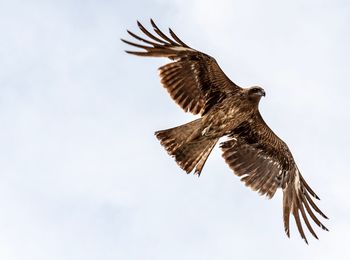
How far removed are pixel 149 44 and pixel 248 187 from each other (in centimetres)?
456

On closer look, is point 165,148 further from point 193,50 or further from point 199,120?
point 193,50

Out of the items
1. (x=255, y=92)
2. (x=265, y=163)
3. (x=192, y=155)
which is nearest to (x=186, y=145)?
(x=192, y=155)

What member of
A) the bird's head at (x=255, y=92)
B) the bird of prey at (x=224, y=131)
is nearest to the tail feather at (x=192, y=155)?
the bird of prey at (x=224, y=131)

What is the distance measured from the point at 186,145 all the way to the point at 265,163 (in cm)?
274

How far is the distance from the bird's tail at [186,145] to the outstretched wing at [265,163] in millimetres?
1539

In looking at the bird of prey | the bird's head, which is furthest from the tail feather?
the bird's head

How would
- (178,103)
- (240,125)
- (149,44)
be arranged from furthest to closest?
(240,125) → (178,103) → (149,44)

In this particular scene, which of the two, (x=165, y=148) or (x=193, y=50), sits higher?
(x=193, y=50)

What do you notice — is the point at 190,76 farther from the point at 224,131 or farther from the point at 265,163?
the point at 265,163

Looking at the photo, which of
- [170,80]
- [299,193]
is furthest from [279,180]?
[170,80]

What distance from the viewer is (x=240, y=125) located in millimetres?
18312

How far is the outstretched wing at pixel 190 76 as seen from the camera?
1616 centimetres

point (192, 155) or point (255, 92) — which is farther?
point (255, 92)

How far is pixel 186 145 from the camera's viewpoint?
17.0 m
